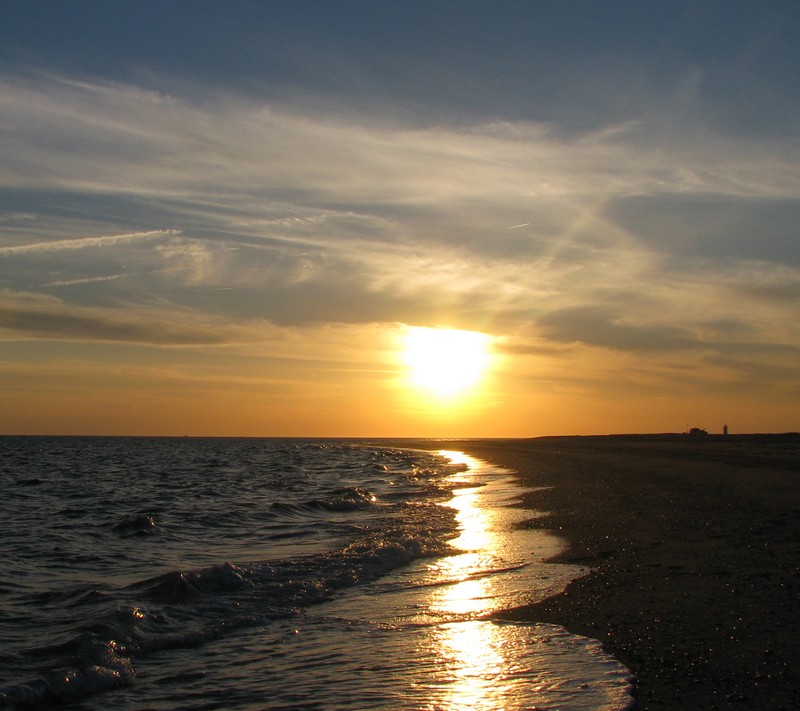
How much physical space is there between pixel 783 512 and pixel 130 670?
13.1 m

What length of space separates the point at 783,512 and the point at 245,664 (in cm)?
1209

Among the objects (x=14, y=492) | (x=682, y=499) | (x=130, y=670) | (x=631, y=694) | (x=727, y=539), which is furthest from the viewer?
(x=14, y=492)

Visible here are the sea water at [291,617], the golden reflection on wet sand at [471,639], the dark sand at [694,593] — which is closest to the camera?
the dark sand at [694,593]

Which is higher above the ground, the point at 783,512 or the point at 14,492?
the point at 783,512

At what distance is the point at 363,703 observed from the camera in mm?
6262

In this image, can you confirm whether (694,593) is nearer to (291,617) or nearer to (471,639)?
(471,639)

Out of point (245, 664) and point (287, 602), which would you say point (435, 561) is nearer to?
point (287, 602)

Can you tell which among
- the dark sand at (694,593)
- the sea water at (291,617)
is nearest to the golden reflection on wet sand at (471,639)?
the sea water at (291,617)

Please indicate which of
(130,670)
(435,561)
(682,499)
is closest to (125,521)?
(435,561)

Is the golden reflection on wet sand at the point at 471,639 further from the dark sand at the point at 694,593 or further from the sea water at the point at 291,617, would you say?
the dark sand at the point at 694,593

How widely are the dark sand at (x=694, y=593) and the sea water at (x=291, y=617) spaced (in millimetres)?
485

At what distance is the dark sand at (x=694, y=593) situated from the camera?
244 inches

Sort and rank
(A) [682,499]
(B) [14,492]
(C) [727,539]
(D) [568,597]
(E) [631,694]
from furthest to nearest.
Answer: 1. (B) [14,492]
2. (A) [682,499]
3. (C) [727,539]
4. (D) [568,597]
5. (E) [631,694]

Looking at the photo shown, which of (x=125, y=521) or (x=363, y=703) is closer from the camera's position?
(x=363, y=703)
